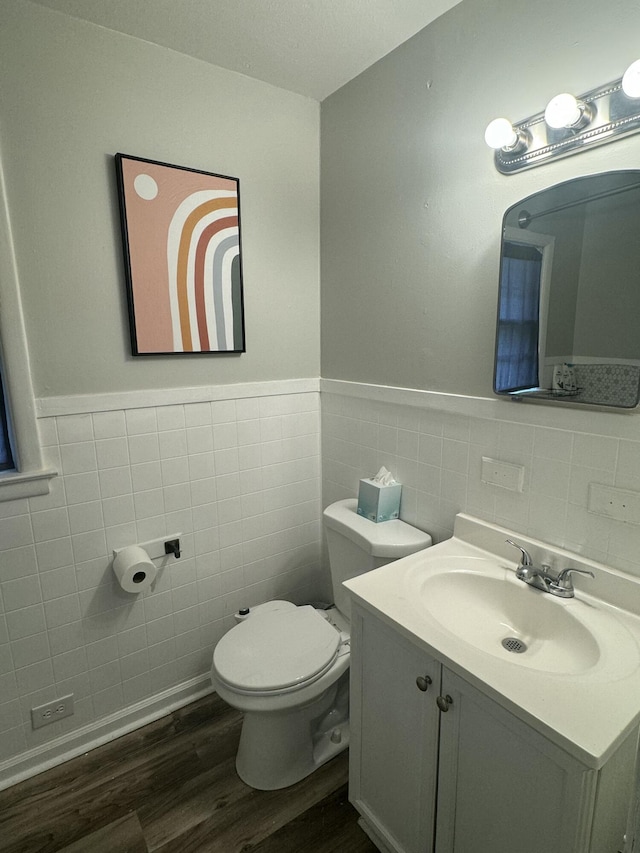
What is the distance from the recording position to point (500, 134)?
1.20 meters

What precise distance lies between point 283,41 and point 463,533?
1.74 m

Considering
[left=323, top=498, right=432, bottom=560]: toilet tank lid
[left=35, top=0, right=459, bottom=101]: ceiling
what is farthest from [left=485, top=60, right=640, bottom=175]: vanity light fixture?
[left=323, top=498, right=432, bottom=560]: toilet tank lid

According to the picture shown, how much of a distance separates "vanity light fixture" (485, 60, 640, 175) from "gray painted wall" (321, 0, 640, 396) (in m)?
0.03

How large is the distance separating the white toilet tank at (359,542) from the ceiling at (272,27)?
5.38ft

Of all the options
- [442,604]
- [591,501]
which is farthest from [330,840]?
[591,501]

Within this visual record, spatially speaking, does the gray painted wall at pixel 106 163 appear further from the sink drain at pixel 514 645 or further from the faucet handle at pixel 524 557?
the sink drain at pixel 514 645

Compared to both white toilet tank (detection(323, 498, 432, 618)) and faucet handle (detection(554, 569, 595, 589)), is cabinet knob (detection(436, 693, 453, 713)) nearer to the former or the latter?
faucet handle (detection(554, 569, 595, 589))

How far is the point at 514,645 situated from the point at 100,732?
154 cm

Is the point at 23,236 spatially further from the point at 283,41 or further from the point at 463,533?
the point at 463,533

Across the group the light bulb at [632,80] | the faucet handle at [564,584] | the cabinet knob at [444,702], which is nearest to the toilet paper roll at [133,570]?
the cabinet knob at [444,702]

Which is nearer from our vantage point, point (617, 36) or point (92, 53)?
point (617, 36)

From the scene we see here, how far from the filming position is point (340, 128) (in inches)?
72.6

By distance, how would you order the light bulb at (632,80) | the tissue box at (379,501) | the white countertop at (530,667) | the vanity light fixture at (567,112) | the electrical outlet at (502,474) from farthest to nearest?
the tissue box at (379,501), the electrical outlet at (502,474), the vanity light fixture at (567,112), the light bulb at (632,80), the white countertop at (530,667)

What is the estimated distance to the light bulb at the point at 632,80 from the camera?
3.13ft
